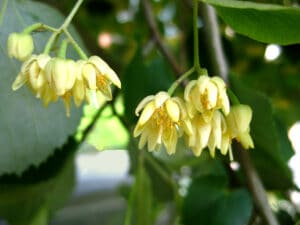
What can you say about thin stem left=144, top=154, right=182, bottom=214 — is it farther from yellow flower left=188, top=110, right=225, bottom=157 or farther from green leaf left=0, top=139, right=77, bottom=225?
yellow flower left=188, top=110, right=225, bottom=157

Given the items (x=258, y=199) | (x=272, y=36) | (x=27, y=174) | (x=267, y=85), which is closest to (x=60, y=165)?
(x=27, y=174)

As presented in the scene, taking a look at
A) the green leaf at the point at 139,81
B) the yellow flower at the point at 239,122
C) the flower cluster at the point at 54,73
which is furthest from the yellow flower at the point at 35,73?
the green leaf at the point at 139,81

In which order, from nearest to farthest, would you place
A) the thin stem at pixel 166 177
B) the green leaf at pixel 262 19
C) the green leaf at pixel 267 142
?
1. the green leaf at pixel 262 19
2. the green leaf at pixel 267 142
3. the thin stem at pixel 166 177

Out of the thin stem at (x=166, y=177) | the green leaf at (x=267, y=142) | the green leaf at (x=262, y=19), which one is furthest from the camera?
the thin stem at (x=166, y=177)

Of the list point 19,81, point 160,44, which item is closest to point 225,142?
point 19,81

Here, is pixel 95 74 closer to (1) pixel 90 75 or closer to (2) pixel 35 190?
(1) pixel 90 75

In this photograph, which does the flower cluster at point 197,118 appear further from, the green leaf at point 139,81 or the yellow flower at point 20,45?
the green leaf at point 139,81

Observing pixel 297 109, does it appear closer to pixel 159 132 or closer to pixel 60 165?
pixel 60 165
